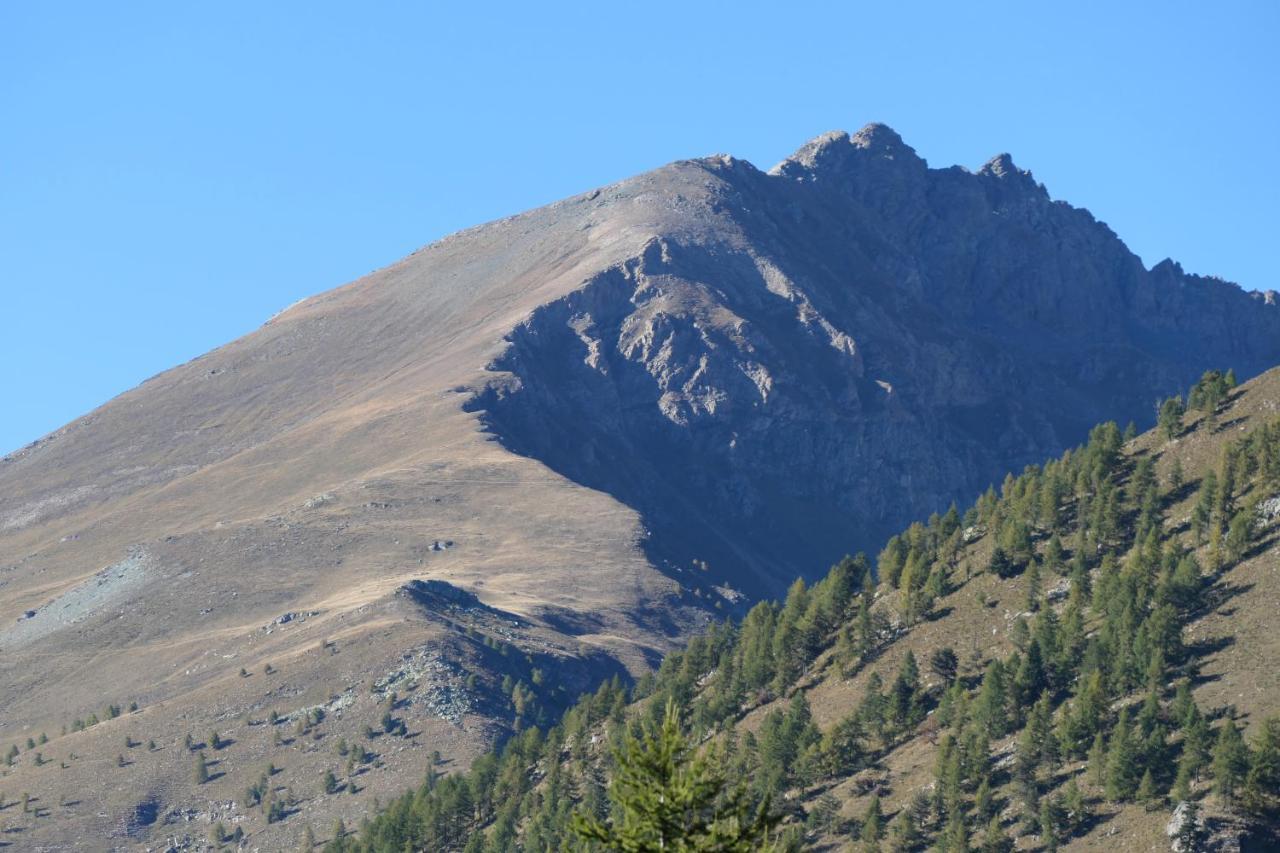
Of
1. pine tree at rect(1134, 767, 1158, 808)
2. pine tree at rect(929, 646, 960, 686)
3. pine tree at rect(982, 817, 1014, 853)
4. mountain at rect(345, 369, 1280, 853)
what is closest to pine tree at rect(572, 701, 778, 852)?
mountain at rect(345, 369, 1280, 853)

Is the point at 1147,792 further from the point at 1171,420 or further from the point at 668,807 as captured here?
the point at 668,807

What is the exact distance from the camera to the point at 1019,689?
122500 mm

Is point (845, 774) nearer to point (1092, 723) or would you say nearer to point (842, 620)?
point (1092, 723)

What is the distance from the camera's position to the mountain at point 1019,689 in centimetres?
10738

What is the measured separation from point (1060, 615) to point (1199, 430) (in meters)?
24.6

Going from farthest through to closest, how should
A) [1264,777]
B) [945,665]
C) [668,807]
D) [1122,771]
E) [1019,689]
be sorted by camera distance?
1. [945,665]
2. [1019,689]
3. [1122,771]
4. [1264,777]
5. [668,807]

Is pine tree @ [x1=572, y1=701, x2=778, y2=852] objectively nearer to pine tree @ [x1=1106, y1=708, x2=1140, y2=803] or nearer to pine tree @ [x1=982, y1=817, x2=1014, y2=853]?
pine tree @ [x1=982, y1=817, x2=1014, y2=853]

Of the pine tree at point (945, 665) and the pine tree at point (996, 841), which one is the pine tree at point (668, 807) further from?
the pine tree at point (945, 665)

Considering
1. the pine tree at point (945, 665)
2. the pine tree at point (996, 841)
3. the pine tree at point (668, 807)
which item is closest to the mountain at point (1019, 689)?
the pine tree at point (945, 665)

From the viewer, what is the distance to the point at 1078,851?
10462 cm

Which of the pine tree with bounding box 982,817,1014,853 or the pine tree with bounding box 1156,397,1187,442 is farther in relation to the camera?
the pine tree with bounding box 1156,397,1187,442

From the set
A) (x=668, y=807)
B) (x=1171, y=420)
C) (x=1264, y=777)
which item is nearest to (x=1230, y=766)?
(x=1264, y=777)

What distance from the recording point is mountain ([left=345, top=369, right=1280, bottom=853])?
107 m

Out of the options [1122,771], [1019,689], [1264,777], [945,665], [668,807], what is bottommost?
[1264,777]
